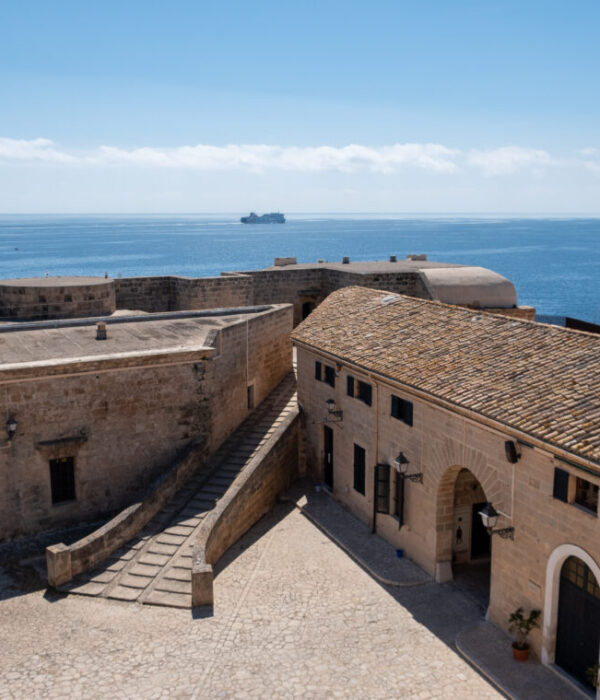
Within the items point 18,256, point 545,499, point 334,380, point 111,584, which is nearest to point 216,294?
point 334,380

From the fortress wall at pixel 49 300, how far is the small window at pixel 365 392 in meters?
12.4

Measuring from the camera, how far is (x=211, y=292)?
29922 millimetres

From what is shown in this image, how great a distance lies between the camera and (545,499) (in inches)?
469

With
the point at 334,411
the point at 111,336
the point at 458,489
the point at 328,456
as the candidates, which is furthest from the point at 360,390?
the point at 111,336

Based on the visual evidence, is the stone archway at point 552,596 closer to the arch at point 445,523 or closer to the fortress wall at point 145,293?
the arch at point 445,523

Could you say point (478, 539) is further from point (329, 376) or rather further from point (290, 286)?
point (290, 286)

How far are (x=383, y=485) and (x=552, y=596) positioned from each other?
5443 millimetres

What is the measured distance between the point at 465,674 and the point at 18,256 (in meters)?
155

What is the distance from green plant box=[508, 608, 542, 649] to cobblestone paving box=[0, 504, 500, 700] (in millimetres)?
996

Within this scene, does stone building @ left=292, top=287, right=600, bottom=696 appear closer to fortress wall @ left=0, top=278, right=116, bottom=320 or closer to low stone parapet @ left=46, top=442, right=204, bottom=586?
low stone parapet @ left=46, top=442, right=204, bottom=586

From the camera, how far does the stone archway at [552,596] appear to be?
38.2 ft

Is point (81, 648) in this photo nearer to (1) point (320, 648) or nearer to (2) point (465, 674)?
(1) point (320, 648)

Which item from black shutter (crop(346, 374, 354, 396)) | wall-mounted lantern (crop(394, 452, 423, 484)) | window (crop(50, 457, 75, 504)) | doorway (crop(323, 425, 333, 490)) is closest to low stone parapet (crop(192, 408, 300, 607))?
doorway (crop(323, 425, 333, 490))

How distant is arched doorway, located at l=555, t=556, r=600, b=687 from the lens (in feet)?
37.1
